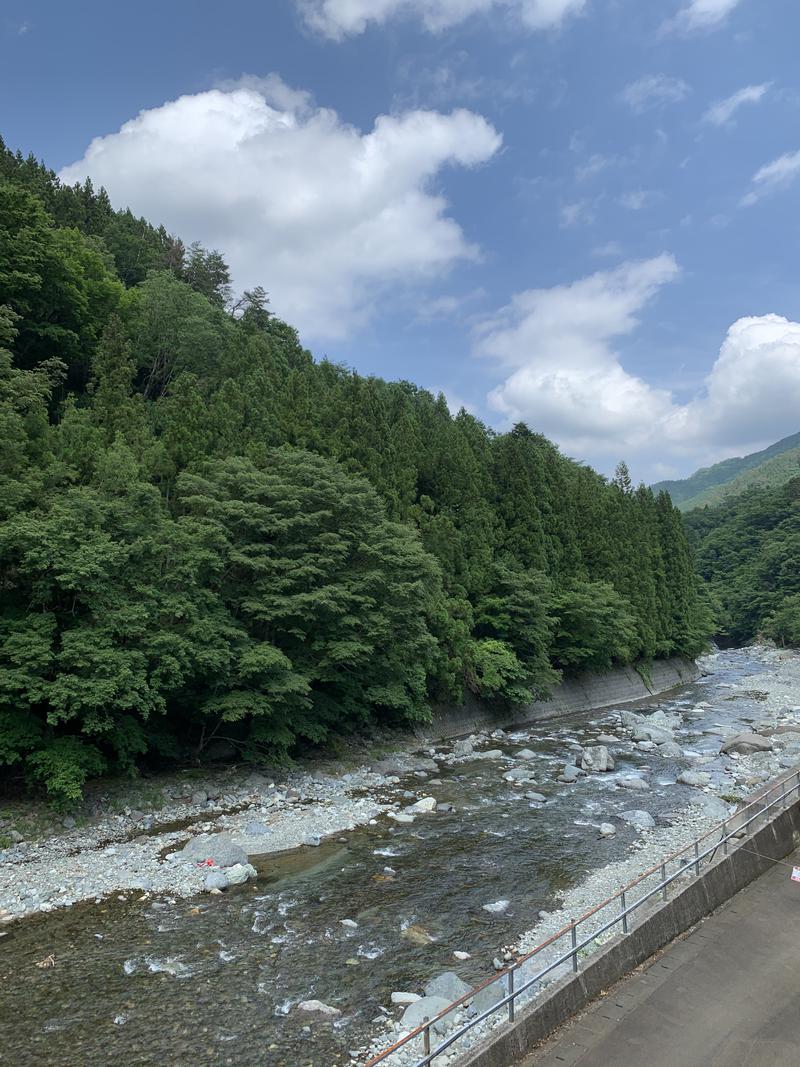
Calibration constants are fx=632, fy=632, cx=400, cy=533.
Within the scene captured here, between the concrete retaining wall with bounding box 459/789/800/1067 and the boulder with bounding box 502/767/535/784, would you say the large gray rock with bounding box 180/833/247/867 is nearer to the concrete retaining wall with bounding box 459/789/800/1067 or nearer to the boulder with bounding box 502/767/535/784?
the concrete retaining wall with bounding box 459/789/800/1067

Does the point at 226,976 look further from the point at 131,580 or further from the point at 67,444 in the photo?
the point at 67,444

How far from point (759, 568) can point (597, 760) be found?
68209 mm

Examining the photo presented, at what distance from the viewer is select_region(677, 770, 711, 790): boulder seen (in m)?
19.5

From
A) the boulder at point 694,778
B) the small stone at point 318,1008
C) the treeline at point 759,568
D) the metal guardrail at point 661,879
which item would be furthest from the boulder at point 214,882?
the treeline at point 759,568

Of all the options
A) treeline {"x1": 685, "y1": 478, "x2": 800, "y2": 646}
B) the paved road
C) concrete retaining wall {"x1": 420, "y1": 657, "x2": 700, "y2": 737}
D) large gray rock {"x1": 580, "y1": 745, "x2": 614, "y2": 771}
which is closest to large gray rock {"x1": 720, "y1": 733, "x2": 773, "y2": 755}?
large gray rock {"x1": 580, "y1": 745, "x2": 614, "y2": 771}

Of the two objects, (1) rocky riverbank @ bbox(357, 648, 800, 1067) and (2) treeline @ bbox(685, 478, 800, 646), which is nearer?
(1) rocky riverbank @ bbox(357, 648, 800, 1067)

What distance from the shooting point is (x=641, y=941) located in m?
7.98

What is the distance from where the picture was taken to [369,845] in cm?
1447

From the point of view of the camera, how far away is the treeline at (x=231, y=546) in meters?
14.9

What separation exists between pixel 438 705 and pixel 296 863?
48.8 ft

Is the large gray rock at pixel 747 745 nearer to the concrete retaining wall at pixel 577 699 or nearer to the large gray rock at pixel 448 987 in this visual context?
the concrete retaining wall at pixel 577 699

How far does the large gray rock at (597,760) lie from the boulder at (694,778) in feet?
7.41

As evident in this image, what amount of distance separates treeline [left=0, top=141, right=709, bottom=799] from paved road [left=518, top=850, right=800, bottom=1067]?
37.4ft

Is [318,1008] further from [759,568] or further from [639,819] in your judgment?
[759,568]
